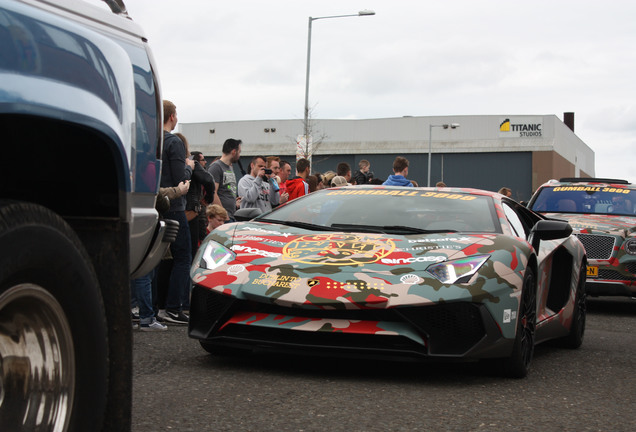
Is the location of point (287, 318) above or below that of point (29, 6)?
below

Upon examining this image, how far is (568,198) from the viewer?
1289 cm

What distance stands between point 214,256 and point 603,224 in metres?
7.21

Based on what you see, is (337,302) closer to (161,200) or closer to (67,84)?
(161,200)

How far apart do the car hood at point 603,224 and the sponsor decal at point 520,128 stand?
174 ft

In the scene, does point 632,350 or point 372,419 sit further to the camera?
point 632,350

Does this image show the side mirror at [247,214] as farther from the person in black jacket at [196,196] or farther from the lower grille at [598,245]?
the lower grille at [598,245]

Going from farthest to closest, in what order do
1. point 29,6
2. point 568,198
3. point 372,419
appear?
1. point 568,198
2. point 372,419
3. point 29,6

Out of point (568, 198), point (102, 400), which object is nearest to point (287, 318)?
point (102, 400)

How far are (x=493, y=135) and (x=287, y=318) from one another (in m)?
61.3

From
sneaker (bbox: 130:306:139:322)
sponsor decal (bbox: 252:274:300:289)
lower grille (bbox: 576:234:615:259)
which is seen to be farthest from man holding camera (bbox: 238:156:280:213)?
sponsor decal (bbox: 252:274:300:289)

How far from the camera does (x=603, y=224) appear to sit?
1192 cm

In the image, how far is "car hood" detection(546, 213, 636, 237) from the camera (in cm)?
1177

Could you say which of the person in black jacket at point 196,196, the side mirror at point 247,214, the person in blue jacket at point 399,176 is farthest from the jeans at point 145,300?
the person in blue jacket at point 399,176

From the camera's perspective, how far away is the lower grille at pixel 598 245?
11.7m
